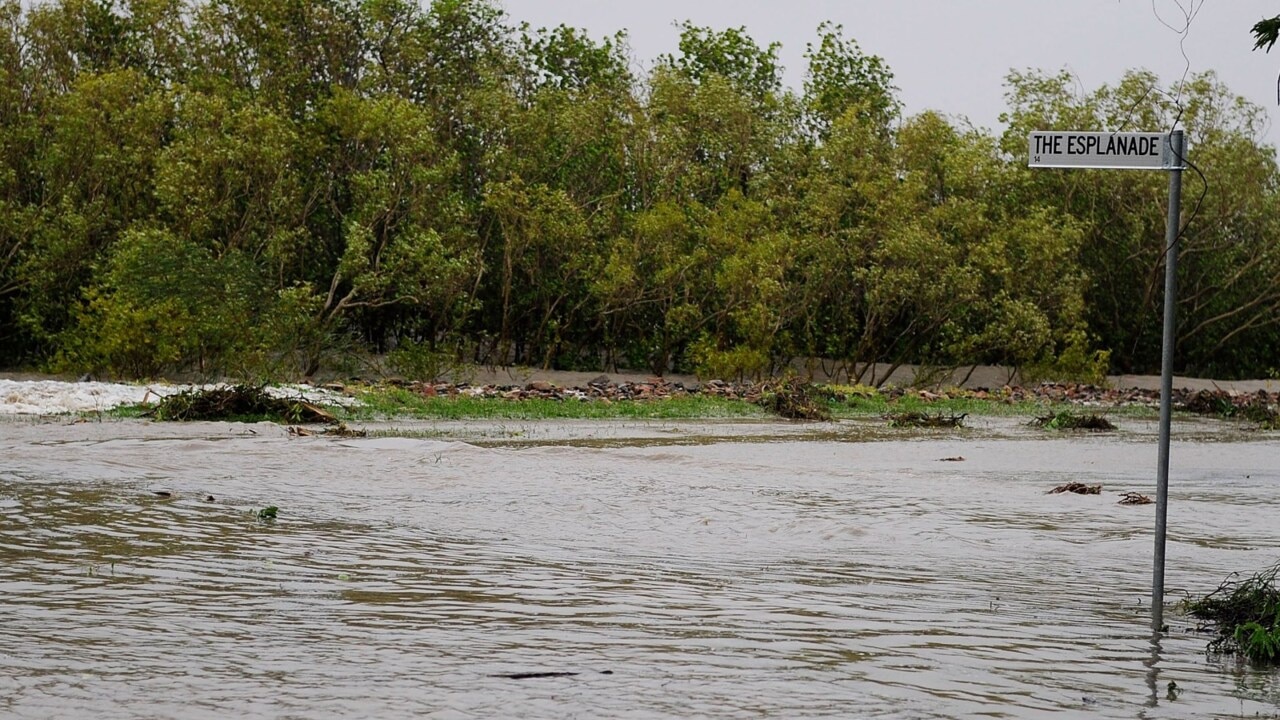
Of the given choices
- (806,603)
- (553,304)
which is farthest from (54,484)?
(553,304)

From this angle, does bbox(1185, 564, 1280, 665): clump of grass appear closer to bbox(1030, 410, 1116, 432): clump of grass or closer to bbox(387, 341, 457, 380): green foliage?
bbox(1030, 410, 1116, 432): clump of grass

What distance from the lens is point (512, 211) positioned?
40.8 m

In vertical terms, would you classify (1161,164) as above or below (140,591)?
above

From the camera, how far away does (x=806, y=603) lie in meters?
7.33

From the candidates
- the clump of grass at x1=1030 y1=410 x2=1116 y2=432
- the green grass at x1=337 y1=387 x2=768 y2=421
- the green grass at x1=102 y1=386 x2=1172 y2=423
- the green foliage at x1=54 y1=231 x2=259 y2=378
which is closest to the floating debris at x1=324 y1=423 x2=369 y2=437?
the green grass at x1=102 y1=386 x2=1172 y2=423

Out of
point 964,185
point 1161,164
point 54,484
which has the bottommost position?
point 54,484

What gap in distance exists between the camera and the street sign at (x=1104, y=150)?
21.9 ft

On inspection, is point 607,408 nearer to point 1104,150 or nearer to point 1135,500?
point 1135,500

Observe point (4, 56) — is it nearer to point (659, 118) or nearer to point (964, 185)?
point (659, 118)

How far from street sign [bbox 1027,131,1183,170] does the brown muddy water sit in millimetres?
1987

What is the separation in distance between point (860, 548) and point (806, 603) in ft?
8.06

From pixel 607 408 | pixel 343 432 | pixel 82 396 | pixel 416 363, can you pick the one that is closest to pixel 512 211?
pixel 416 363

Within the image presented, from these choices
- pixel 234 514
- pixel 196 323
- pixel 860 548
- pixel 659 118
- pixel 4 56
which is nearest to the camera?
pixel 860 548

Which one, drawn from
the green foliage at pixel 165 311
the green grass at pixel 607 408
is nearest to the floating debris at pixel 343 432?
the green grass at pixel 607 408
